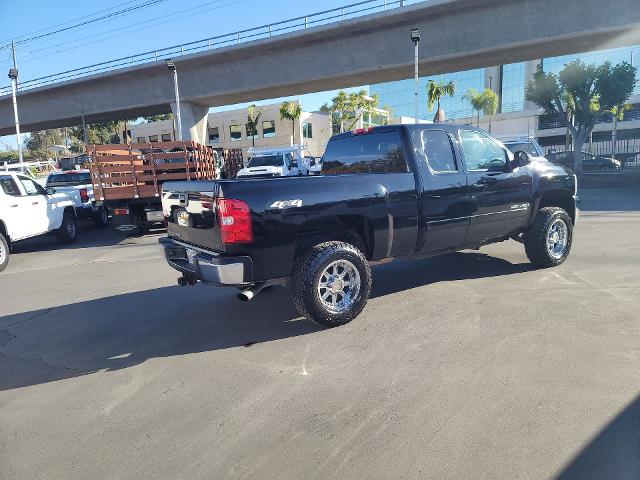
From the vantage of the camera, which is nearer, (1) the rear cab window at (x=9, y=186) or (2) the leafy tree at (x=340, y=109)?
(1) the rear cab window at (x=9, y=186)

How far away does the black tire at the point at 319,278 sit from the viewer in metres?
A: 4.46

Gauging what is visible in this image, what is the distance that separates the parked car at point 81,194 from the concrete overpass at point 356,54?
1462cm

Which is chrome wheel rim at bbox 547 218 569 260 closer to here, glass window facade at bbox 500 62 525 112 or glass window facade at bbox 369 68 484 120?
glass window facade at bbox 500 62 525 112

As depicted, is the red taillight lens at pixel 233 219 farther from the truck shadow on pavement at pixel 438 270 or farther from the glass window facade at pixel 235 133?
the glass window facade at pixel 235 133

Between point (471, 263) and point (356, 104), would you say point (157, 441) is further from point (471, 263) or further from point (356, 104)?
point (356, 104)

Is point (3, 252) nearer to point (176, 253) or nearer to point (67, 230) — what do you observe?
point (67, 230)

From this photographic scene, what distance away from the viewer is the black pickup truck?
13.9 ft

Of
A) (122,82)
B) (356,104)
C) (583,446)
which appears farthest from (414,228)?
(356,104)

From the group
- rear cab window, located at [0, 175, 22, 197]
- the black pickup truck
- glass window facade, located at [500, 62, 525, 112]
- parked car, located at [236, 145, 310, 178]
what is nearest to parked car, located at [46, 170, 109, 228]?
rear cab window, located at [0, 175, 22, 197]

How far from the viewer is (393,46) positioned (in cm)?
2381

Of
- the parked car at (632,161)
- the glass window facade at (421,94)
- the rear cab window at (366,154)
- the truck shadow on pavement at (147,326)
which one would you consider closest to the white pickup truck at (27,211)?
the truck shadow on pavement at (147,326)

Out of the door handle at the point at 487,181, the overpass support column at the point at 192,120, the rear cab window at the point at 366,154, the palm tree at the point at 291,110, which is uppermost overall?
the palm tree at the point at 291,110

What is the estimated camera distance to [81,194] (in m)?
13.2

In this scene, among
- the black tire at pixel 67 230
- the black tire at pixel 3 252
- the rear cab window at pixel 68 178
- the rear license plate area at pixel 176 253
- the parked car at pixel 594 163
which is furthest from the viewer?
the parked car at pixel 594 163
